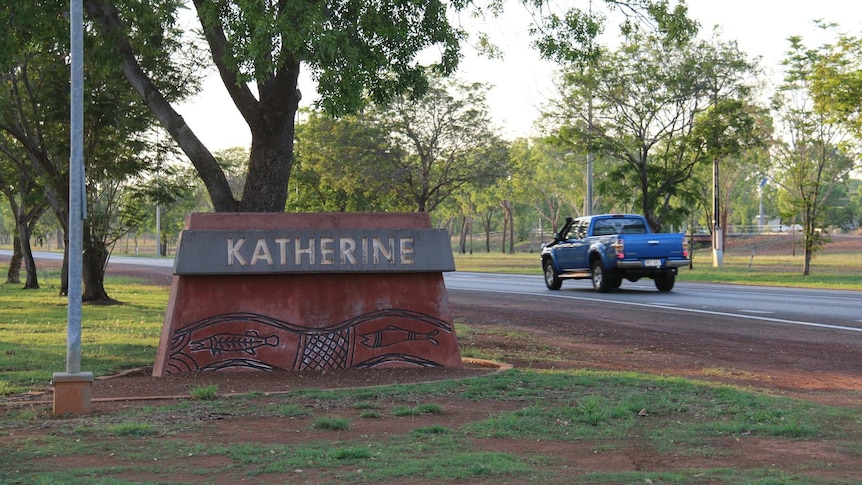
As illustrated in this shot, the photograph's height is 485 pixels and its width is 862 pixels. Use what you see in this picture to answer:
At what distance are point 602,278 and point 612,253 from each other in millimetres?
836

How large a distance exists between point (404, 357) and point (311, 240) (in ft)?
5.43

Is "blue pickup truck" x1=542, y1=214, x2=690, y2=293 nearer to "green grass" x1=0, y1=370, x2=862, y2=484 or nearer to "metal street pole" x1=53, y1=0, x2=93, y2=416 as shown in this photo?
"green grass" x1=0, y1=370, x2=862, y2=484

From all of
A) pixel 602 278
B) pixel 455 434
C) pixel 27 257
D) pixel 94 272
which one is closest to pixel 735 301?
pixel 602 278

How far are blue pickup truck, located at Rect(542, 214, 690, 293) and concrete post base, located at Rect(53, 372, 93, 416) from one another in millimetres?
18366

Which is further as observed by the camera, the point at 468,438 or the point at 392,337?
the point at 392,337

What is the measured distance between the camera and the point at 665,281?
26141 millimetres

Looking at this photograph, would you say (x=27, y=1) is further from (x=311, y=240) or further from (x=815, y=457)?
(x=815, y=457)

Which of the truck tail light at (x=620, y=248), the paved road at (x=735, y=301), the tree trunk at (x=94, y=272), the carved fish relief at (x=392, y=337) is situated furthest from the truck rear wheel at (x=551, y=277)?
the carved fish relief at (x=392, y=337)

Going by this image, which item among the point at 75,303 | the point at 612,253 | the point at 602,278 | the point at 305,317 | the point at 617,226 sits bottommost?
the point at 602,278

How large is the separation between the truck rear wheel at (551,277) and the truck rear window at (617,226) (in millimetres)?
1807

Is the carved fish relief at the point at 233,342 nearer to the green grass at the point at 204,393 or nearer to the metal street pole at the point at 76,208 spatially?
the green grass at the point at 204,393

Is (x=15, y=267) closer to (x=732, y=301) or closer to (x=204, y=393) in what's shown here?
(x=732, y=301)

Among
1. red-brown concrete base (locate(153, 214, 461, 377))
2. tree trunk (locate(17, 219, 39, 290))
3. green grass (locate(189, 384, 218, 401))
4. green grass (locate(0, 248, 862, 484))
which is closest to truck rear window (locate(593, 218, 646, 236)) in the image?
green grass (locate(0, 248, 862, 484))

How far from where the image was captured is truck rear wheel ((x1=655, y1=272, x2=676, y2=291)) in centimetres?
2589
